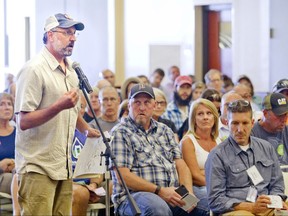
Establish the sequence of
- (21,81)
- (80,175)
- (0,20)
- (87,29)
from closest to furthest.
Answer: (21,81) < (80,175) < (0,20) < (87,29)

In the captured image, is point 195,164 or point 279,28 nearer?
point 195,164

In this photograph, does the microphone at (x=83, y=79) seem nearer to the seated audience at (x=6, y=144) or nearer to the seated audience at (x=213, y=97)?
the seated audience at (x=6, y=144)

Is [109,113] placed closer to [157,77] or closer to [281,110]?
[281,110]

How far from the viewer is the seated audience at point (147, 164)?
465cm

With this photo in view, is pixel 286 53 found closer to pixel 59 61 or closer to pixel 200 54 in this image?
pixel 200 54

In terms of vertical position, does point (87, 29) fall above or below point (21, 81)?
above

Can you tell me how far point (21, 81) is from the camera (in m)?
3.64

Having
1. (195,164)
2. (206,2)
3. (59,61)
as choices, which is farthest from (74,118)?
(206,2)

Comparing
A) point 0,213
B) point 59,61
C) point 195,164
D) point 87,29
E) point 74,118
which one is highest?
point 87,29

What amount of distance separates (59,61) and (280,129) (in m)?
2.06

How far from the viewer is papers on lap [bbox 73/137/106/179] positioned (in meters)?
4.15

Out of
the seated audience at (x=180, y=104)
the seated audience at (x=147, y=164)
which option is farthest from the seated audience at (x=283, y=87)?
the seated audience at (x=147, y=164)

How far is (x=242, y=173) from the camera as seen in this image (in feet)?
14.4

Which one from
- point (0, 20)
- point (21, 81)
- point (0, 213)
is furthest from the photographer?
point (0, 20)
